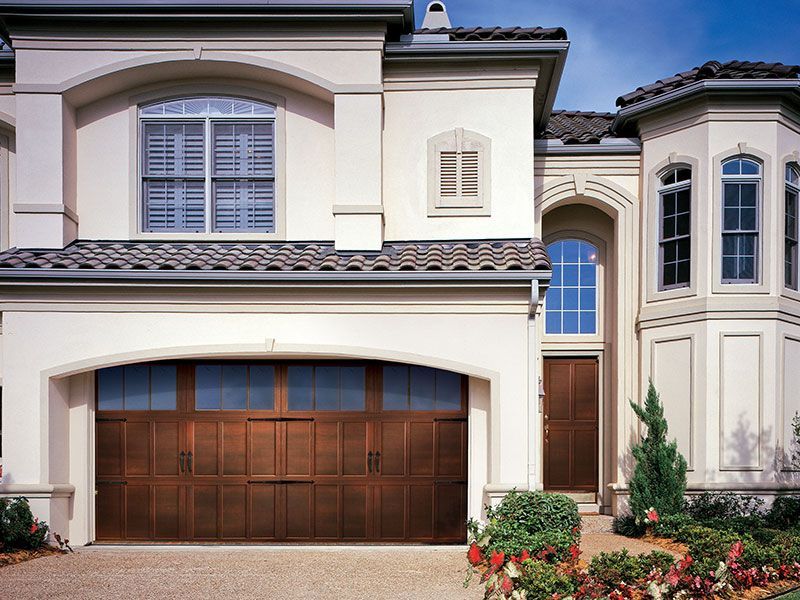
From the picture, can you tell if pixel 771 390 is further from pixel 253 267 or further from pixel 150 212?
pixel 150 212

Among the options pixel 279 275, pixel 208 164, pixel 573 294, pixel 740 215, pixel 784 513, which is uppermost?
pixel 208 164

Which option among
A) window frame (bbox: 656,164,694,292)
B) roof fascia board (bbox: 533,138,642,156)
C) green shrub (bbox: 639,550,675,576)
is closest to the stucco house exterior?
window frame (bbox: 656,164,694,292)

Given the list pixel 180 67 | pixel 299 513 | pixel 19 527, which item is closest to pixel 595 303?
pixel 299 513

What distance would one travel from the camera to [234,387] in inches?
403

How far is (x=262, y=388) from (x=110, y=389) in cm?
221

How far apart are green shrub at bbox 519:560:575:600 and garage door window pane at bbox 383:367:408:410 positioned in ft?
11.7

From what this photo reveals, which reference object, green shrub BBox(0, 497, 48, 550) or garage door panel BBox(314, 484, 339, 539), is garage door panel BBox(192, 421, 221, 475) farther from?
green shrub BBox(0, 497, 48, 550)

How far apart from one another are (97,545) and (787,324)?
10.9 meters

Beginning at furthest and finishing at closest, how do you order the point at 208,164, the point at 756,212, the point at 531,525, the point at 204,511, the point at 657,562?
the point at 756,212 < the point at 208,164 < the point at 204,511 < the point at 531,525 < the point at 657,562

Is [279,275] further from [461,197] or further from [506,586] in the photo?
[506,586]

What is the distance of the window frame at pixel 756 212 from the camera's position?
1103 cm

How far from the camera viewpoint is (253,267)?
922 cm

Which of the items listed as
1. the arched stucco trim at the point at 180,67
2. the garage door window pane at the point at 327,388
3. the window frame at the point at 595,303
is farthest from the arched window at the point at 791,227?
the garage door window pane at the point at 327,388

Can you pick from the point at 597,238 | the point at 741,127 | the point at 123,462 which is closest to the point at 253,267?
the point at 123,462
